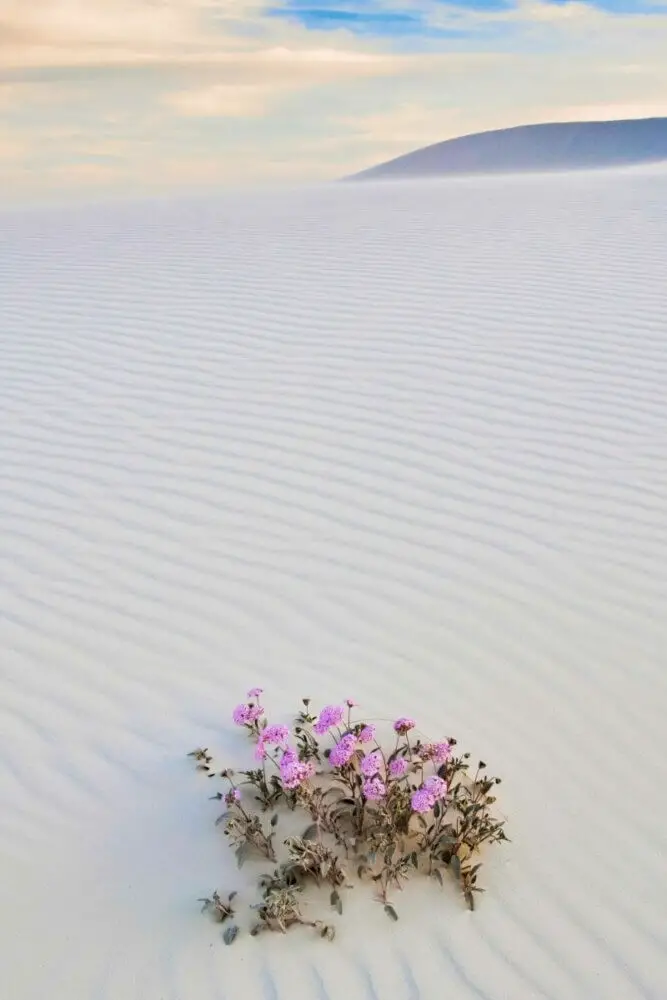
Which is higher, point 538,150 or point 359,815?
point 538,150

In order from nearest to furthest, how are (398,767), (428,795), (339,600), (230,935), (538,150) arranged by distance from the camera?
1. (230,935)
2. (428,795)
3. (398,767)
4. (339,600)
5. (538,150)

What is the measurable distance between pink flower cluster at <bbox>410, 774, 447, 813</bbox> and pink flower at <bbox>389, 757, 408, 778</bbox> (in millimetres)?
130

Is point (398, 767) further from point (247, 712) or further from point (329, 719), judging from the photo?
point (247, 712)

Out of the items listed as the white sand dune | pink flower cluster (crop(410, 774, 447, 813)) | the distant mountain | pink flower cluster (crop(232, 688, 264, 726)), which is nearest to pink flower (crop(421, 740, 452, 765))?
pink flower cluster (crop(410, 774, 447, 813))

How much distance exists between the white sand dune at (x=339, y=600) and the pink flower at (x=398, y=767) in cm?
33

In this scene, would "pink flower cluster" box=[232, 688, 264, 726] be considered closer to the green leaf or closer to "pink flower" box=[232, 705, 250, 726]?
"pink flower" box=[232, 705, 250, 726]

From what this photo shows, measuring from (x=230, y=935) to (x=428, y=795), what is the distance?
0.75 metres

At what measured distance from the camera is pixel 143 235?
39.7ft

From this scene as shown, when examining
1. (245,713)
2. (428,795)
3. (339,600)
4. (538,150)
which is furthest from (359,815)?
(538,150)

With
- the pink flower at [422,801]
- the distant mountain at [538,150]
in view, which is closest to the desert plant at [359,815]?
the pink flower at [422,801]

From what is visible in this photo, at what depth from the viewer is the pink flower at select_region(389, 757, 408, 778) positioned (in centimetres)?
316

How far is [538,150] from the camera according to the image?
59500 mm

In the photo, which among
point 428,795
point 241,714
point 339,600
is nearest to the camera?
point 428,795

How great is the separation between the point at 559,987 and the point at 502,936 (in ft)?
0.71
